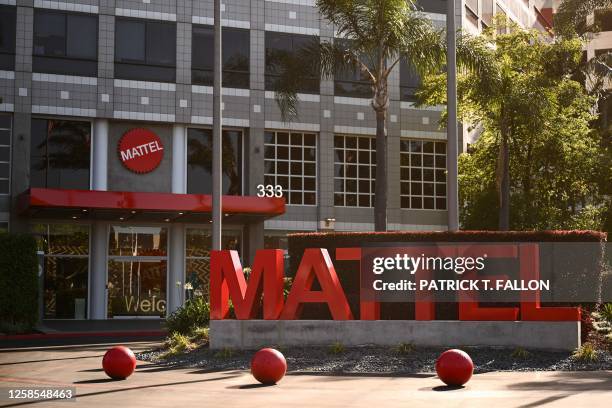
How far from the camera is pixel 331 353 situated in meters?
18.4

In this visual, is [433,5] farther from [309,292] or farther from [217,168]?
[309,292]

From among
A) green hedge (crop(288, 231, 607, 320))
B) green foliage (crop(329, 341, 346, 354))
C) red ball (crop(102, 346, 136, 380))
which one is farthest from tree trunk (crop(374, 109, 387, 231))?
red ball (crop(102, 346, 136, 380))

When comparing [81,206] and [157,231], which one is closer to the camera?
[81,206]

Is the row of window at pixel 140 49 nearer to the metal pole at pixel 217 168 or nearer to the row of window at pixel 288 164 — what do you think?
the row of window at pixel 288 164

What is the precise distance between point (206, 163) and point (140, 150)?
7.99 feet

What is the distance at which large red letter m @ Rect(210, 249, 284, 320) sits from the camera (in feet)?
64.2

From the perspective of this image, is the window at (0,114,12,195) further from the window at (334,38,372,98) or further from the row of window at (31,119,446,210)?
the window at (334,38,372,98)

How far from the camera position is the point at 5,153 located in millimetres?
32812

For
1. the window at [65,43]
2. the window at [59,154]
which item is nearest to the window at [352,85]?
the window at [65,43]

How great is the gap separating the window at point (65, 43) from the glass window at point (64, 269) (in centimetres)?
548

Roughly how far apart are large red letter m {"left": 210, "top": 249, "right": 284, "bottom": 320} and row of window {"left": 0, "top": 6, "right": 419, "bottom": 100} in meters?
13.6

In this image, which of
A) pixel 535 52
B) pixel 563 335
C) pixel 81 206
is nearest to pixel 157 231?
pixel 81 206

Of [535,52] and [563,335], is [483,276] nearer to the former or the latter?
[563,335]

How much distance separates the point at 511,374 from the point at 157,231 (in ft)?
68.4
